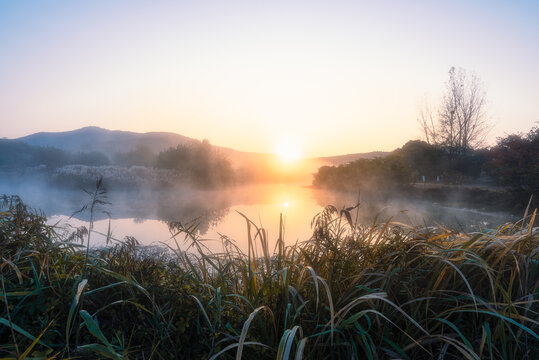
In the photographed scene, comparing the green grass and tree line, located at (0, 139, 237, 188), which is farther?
tree line, located at (0, 139, 237, 188)

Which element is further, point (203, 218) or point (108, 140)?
point (108, 140)

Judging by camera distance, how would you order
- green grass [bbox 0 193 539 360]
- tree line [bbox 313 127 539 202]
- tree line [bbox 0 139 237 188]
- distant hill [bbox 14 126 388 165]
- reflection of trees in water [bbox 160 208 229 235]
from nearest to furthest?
green grass [bbox 0 193 539 360]
reflection of trees in water [bbox 160 208 229 235]
tree line [bbox 313 127 539 202]
tree line [bbox 0 139 237 188]
distant hill [bbox 14 126 388 165]

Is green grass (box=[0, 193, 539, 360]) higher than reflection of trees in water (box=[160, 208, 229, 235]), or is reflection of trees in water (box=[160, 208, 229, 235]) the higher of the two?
green grass (box=[0, 193, 539, 360])

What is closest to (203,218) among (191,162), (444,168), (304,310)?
(304,310)

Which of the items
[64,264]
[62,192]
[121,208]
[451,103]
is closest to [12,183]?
[62,192]

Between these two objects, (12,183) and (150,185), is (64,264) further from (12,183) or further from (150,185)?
(12,183)

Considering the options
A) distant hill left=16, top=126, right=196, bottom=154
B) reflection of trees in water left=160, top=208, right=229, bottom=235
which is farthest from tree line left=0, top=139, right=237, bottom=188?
distant hill left=16, top=126, right=196, bottom=154

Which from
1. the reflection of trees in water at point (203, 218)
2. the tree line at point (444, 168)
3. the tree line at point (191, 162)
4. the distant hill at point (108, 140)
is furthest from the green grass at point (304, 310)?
the distant hill at point (108, 140)

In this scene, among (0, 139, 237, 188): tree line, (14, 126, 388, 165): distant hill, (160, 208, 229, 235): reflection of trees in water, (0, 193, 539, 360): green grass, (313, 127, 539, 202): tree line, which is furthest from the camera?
(14, 126, 388, 165): distant hill

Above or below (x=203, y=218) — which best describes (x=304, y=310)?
above

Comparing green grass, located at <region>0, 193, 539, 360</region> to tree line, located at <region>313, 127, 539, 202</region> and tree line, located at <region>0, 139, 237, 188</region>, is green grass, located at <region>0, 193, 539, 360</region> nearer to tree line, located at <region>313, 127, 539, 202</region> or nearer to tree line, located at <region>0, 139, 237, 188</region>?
tree line, located at <region>313, 127, 539, 202</region>

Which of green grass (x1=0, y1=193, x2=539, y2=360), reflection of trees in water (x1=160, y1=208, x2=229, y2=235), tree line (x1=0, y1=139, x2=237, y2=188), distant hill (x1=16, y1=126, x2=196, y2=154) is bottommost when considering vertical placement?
reflection of trees in water (x1=160, y1=208, x2=229, y2=235)

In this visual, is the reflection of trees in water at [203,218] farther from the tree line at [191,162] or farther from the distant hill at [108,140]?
the distant hill at [108,140]

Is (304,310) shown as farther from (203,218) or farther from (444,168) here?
(444,168)
